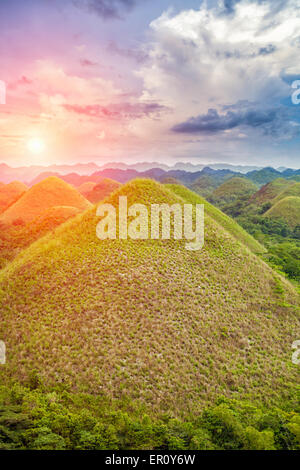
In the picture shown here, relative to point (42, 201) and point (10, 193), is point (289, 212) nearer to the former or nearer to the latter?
point (42, 201)

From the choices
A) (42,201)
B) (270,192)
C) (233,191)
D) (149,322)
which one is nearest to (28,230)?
(42,201)

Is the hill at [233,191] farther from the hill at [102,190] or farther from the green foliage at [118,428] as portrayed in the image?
the green foliage at [118,428]

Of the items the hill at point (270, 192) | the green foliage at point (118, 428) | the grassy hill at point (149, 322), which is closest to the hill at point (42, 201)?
the grassy hill at point (149, 322)

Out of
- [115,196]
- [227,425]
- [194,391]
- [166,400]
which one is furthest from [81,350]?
[115,196]

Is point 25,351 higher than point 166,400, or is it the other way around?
point 25,351

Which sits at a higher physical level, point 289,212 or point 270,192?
point 270,192
